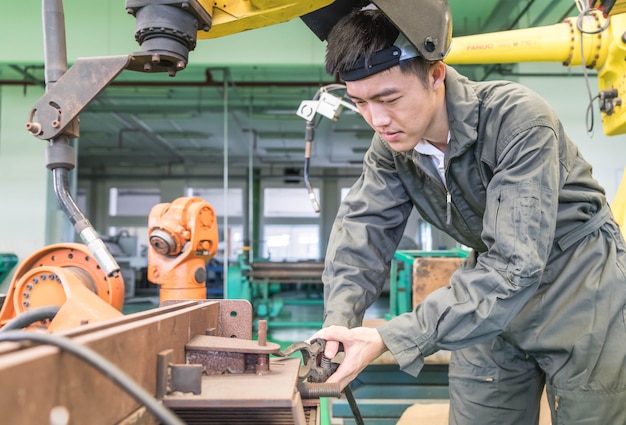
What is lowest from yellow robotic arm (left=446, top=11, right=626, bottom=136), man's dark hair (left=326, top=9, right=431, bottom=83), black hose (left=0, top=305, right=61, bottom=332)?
black hose (left=0, top=305, right=61, bottom=332)

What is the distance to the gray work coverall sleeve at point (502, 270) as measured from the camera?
0.83 metres

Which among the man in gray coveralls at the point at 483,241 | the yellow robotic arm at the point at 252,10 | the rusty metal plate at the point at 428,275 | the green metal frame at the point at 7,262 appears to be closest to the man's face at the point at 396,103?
the man in gray coveralls at the point at 483,241

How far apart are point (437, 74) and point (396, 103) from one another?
128mm

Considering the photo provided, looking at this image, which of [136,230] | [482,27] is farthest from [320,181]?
[482,27]

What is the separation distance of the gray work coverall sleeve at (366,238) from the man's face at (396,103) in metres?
0.25

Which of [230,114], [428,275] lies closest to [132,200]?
[230,114]

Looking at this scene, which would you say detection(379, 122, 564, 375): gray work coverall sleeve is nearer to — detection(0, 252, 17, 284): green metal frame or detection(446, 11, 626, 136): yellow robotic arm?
detection(446, 11, 626, 136): yellow robotic arm

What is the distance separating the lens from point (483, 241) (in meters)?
0.95

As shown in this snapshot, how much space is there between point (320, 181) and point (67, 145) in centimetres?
950

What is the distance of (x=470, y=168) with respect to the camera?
103 centimetres

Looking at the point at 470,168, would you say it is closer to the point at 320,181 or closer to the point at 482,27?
the point at 482,27

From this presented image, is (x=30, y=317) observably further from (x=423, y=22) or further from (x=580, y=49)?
(x=580, y=49)

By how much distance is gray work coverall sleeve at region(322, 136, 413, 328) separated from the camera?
1.12 meters

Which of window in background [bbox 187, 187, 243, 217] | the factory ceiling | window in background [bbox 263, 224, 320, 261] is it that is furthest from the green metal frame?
window in background [bbox 263, 224, 320, 261]
